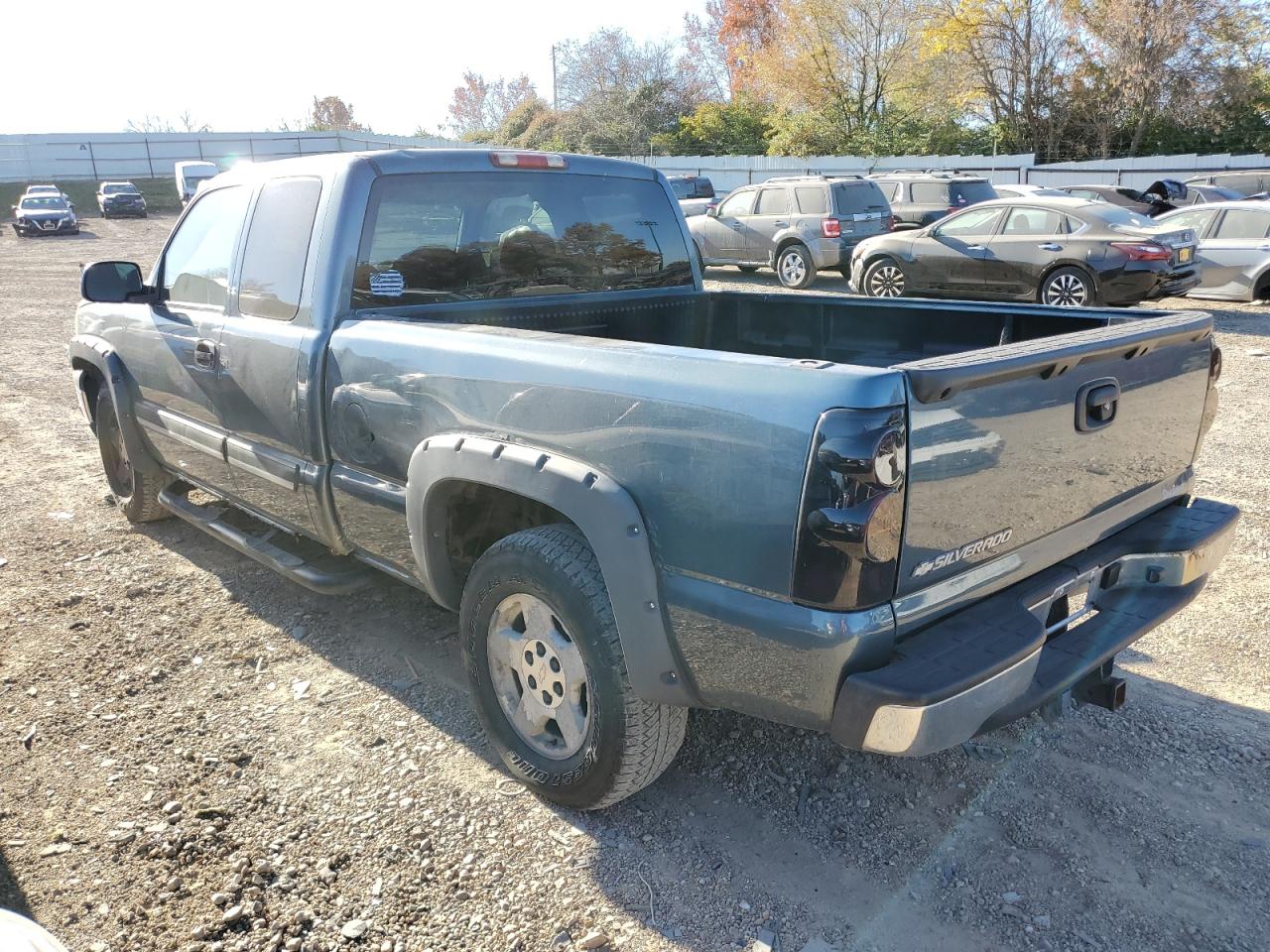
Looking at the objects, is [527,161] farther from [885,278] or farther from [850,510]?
[885,278]

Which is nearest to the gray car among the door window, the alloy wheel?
the door window

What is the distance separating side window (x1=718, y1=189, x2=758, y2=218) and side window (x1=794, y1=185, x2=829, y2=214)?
1.00 m

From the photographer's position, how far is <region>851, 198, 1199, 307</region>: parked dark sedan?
1134 cm

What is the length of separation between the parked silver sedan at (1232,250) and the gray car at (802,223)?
4568 millimetres

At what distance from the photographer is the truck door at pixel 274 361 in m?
3.58

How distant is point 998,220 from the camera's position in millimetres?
12656

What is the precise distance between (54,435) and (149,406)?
12.5ft

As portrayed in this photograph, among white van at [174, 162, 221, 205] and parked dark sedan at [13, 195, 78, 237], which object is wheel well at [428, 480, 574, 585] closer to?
white van at [174, 162, 221, 205]


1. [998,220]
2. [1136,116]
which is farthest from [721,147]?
[998,220]

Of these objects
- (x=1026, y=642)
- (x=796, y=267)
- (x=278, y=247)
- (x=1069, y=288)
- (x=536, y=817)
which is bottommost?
(x=536, y=817)

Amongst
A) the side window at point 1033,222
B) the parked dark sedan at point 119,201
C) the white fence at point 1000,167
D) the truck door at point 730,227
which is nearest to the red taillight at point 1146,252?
the side window at point 1033,222

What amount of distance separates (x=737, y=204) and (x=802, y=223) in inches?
74.0

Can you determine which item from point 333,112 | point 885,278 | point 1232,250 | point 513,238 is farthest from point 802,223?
point 333,112

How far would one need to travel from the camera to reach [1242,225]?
1266 centimetres
